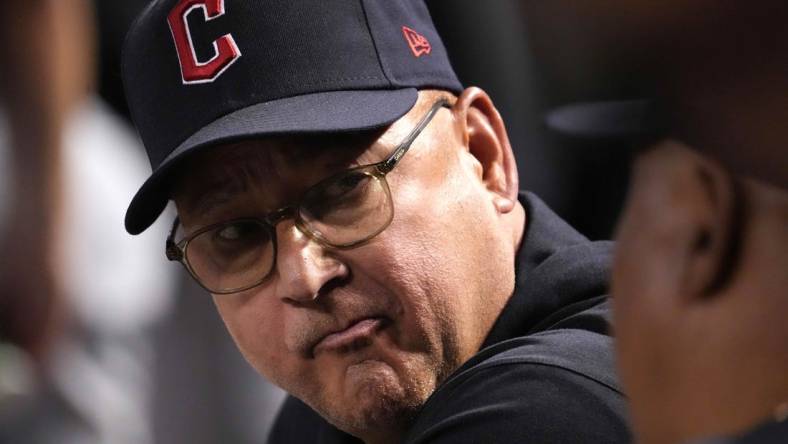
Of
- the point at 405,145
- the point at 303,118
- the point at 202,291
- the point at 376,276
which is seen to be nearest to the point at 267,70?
the point at 303,118

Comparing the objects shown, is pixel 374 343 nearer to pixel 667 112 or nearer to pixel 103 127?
pixel 667 112

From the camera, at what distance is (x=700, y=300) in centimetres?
84

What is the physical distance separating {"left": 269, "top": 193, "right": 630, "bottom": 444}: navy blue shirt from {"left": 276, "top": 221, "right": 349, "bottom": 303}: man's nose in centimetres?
24

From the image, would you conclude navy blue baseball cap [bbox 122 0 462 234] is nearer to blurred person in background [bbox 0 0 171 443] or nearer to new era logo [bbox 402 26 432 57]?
new era logo [bbox 402 26 432 57]

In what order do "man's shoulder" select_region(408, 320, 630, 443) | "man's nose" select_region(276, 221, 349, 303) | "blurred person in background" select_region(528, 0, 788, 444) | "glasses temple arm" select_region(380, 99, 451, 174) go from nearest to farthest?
"blurred person in background" select_region(528, 0, 788, 444) < "man's shoulder" select_region(408, 320, 630, 443) < "man's nose" select_region(276, 221, 349, 303) < "glasses temple arm" select_region(380, 99, 451, 174)

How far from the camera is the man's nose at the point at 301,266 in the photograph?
1.80 meters

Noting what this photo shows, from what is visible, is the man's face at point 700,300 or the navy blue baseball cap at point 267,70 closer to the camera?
the man's face at point 700,300

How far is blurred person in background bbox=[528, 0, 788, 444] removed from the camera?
0.80 m

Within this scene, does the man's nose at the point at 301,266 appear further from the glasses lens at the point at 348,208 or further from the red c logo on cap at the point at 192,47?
the red c logo on cap at the point at 192,47

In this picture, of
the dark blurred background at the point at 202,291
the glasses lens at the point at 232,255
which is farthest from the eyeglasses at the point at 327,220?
the dark blurred background at the point at 202,291

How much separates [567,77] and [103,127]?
278 cm

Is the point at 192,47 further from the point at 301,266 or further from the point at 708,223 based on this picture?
the point at 708,223

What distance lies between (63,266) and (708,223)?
2.33 metres

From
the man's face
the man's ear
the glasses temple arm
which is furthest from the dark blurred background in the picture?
the man's face
